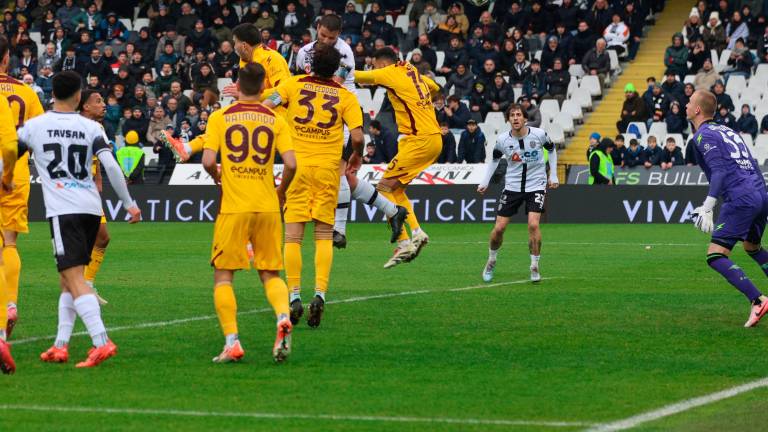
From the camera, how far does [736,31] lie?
112 feet

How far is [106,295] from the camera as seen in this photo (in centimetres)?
1466

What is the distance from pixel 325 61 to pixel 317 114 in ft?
1.68

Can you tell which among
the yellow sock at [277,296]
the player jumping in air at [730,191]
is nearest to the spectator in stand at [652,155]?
the player jumping in air at [730,191]

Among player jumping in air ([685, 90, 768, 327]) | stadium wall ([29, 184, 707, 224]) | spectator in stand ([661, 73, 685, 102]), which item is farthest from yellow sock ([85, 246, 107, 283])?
spectator in stand ([661, 73, 685, 102])

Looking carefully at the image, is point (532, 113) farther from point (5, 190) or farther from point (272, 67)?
point (5, 190)

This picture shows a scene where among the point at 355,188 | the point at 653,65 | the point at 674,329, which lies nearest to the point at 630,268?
the point at 355,188

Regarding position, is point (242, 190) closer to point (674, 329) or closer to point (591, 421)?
point (591, 421)

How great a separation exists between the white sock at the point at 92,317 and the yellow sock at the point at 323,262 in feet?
9.75

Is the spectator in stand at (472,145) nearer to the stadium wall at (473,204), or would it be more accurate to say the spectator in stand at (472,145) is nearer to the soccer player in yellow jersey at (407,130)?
the stadium wall at (473,204)

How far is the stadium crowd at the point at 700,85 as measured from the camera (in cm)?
3089

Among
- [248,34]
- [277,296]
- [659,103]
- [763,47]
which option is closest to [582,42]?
[659,103]

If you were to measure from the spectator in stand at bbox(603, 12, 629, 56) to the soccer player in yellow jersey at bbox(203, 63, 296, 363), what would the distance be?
2658cm

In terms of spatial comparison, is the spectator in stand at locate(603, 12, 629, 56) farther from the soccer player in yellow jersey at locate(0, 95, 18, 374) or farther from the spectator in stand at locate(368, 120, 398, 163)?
the soccer player in yellow jersey at locate(0, 95, 18, 374)

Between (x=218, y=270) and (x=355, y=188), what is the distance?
4742 millimetres
